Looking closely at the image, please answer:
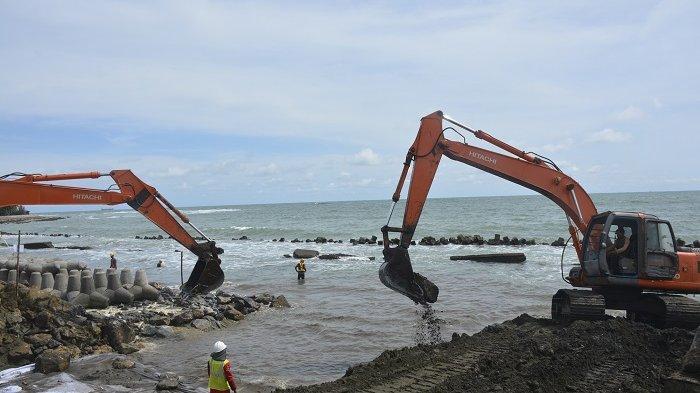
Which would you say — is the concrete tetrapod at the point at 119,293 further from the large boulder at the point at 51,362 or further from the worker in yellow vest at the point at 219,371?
the worker in yellow vest at the point at 219,371

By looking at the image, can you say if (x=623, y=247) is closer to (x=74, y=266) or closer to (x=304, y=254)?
(x=74, y=266)

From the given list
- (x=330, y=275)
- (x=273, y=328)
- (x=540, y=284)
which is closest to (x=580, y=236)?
(x=273, y=328)

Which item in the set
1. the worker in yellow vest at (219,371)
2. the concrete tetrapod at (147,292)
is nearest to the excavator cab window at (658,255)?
the worker in yellow vest at (219,371)

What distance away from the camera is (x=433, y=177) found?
11.9m

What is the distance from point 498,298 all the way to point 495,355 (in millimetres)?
10100

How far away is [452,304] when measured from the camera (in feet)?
58.6

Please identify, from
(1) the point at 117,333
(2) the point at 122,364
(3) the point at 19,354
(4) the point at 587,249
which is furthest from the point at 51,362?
(4) the point at 587,249

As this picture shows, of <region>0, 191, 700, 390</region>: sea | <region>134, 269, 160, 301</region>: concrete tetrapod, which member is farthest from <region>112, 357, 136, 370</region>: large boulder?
<region>134, 269, 160, 301</region>: concrete tetrapod

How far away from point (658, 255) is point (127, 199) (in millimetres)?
12044

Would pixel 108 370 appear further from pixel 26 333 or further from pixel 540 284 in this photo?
pixel 540 284

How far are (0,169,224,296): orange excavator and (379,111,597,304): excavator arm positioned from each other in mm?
5318

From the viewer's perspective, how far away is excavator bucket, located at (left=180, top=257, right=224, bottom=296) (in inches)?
576

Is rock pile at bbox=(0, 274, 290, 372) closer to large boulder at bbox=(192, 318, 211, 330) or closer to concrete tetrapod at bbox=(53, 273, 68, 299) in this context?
large boulder at bbox=(192, 318, 211, 330)

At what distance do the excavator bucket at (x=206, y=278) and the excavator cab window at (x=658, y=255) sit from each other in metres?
9.88
